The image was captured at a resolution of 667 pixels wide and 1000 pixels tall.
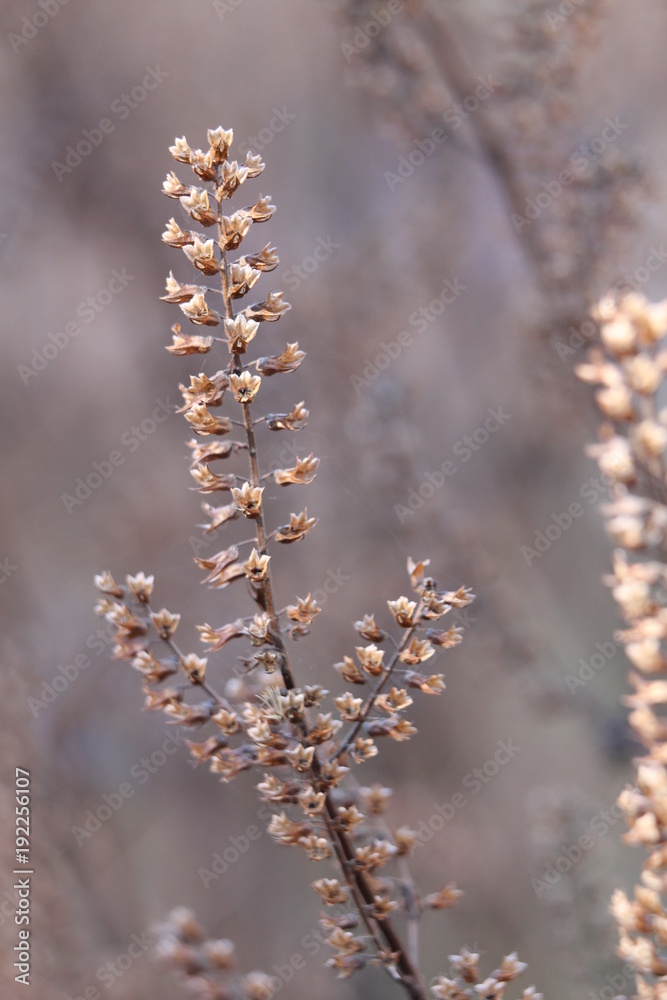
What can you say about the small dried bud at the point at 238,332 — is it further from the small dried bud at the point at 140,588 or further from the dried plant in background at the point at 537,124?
the dried plant in background at the point at 537,124

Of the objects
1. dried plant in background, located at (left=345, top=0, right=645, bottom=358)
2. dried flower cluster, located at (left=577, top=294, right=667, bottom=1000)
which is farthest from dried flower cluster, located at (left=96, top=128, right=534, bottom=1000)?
dried plant in background, located at (left=345, top=0, right=645, bottom=358)

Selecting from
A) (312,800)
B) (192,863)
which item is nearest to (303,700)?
(312,800)

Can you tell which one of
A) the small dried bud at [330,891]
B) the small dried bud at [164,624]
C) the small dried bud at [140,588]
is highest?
the small dried bud at [140,588]

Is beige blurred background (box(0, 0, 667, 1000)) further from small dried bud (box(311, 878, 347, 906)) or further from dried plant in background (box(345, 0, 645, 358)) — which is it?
small dried bud (box(311, 878, 347, 906))

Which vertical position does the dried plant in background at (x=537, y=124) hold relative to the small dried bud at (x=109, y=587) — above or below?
above

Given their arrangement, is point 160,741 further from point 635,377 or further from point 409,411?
point 635,377

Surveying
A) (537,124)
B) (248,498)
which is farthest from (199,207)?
(537,124)

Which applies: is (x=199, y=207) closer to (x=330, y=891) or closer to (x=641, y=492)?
(x=641, y=492)

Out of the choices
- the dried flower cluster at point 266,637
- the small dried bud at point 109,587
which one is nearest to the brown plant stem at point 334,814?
the dried flower cluster at point 266,637
